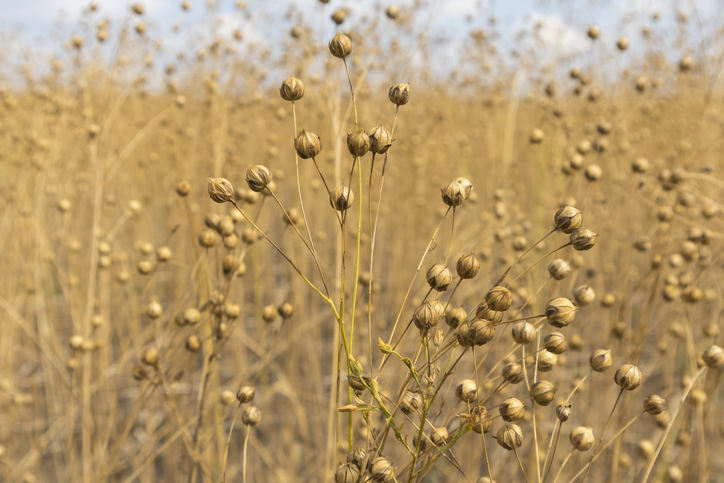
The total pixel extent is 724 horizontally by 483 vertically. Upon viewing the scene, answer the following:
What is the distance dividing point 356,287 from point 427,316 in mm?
86

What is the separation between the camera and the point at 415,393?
0.52 m

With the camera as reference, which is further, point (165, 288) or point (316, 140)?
point (165, 288)

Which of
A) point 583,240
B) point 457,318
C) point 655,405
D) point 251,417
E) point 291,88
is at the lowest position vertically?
point 251,417

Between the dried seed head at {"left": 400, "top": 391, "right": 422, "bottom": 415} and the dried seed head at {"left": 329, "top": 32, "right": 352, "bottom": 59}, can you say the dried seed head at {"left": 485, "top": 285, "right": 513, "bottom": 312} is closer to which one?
the dried seed head at {"left": 400, "top": 391, "right": 422, "bottom": 415}

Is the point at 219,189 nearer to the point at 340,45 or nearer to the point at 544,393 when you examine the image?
the point at 340,45

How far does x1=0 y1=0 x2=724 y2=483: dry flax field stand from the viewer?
57 centimetres

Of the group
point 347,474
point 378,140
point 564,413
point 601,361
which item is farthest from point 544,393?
point 378,140

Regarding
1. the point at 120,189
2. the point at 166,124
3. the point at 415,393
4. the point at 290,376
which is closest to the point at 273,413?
the point at 290,376

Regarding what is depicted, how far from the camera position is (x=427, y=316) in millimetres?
468

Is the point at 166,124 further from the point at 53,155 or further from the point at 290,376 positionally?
the point at 290,376

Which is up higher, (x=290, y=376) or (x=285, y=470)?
(x=290, y=376)

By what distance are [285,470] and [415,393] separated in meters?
1.45

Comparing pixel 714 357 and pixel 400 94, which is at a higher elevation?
pixel 400 94

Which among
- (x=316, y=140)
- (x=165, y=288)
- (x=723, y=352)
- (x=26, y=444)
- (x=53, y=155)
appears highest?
(x=316, y=140)
